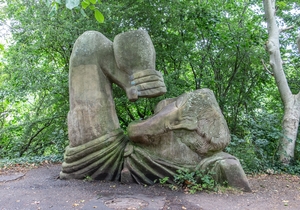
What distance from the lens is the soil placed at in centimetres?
285

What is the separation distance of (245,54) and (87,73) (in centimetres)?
503

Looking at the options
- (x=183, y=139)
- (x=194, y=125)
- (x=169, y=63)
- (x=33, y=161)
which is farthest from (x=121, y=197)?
(x=169, y=63)

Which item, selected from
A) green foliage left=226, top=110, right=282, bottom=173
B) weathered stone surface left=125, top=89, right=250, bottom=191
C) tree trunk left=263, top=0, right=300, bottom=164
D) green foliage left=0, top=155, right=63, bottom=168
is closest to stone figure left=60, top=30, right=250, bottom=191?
weathered stone surface left=125, top=89, right=250, bottom=191

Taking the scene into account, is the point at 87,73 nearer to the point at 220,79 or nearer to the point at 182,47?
the point at 182,47

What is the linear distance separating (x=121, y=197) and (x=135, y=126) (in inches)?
40.9

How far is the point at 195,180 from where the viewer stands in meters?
3.53

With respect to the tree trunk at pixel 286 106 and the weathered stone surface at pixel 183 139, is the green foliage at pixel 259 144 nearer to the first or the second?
the tree trunk at pixel 286 106

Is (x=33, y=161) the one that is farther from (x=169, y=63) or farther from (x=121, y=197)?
(x=169, y=63)

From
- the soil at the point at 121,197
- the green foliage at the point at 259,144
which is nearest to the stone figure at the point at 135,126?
the soil at the point at 121,197

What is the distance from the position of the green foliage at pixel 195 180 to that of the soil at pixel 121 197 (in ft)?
0.39

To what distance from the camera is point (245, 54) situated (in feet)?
24.6

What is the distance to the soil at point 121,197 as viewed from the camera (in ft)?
9.36

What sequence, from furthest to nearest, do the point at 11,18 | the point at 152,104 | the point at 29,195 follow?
the point at 11,18, the point at 152,104, the point at 29,195

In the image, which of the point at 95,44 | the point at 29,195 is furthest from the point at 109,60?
the point at 29,195
